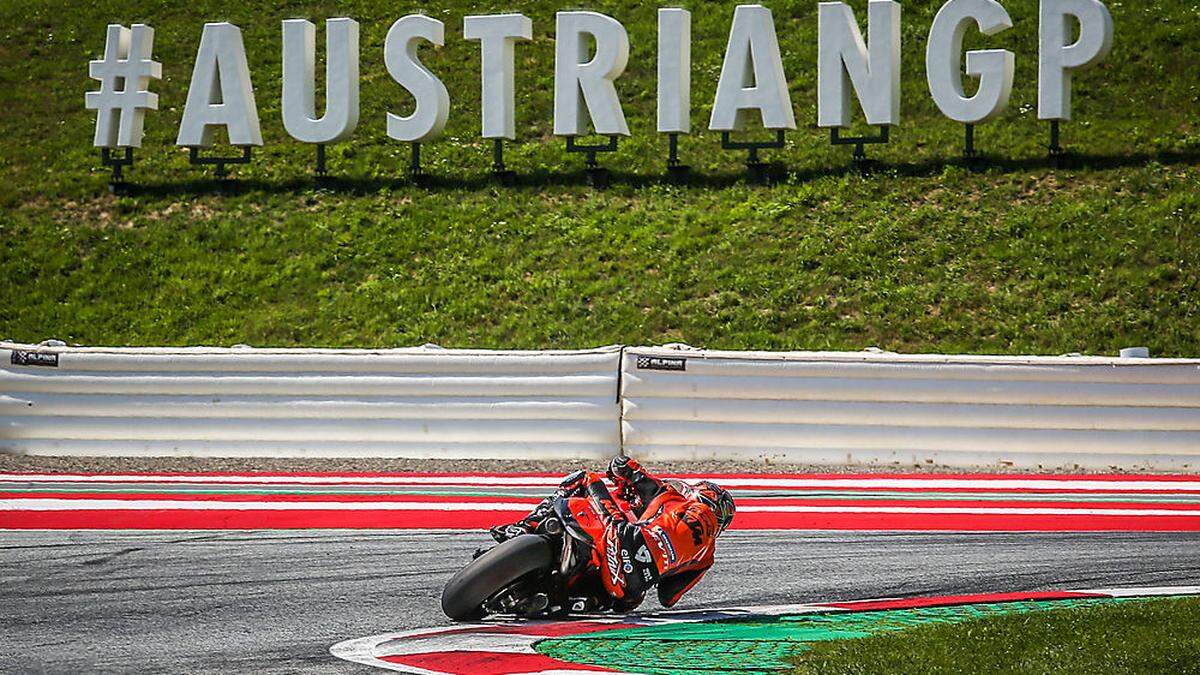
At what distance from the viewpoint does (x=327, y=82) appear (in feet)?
86.6

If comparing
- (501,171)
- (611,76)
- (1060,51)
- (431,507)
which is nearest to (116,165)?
(501,171)

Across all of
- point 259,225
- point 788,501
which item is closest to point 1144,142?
point 259,225

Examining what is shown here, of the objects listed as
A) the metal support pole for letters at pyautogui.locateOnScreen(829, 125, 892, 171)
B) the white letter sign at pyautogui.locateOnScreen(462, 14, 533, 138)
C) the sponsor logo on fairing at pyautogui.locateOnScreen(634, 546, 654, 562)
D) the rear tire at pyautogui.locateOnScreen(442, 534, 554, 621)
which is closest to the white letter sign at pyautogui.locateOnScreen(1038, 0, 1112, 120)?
the metal support pole for letters at pyautogui.locateOnScreen(829, 125, 892, 171)

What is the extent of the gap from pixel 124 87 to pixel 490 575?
76.1ft

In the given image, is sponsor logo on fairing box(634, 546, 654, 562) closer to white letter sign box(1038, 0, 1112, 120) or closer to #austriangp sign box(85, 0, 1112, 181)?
#austriangp sign box(85, 0, 1112, 181)

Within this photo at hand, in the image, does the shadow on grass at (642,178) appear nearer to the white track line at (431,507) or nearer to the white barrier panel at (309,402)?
the white barrier panel at (309,402)

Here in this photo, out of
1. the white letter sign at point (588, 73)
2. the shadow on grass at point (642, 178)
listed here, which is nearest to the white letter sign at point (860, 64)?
the shadow on grass at point (642, 178)

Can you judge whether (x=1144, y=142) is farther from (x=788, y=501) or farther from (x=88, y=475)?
(x=88, y=475)

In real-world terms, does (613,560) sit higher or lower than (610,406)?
lower

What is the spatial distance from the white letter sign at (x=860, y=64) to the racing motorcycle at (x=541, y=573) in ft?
60.1

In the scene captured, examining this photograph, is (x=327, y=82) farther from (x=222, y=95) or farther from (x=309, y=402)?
(x=309, y=402)

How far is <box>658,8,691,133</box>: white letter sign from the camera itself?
24734mm

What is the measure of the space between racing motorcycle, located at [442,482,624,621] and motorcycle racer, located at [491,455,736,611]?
59mm

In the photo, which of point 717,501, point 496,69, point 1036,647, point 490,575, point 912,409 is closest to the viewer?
point 1036,647
